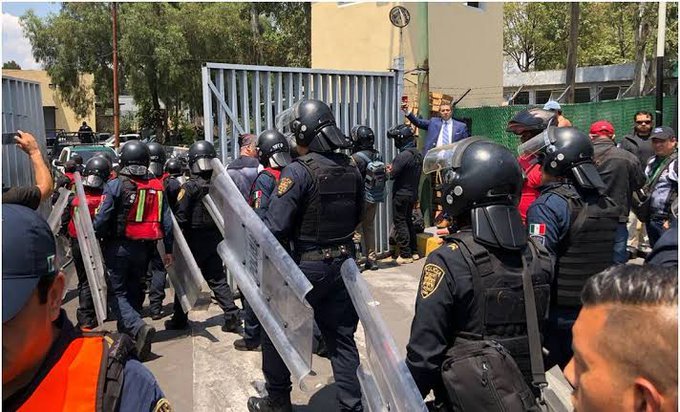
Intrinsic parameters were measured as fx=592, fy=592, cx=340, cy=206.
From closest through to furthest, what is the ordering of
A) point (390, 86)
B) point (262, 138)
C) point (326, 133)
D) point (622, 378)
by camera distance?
1. point (622, 378)
2. point (326, 133)
3. point (262, 138)
4. point (390, 86)

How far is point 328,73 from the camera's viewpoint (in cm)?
716

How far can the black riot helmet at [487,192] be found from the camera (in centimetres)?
225

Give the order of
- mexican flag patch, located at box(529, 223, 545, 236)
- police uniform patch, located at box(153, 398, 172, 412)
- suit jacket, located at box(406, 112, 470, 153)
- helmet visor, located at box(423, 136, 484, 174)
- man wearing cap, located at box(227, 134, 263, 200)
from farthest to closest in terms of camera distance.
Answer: suit jacket, located at box(406, 112, 470, 153), man wearing cap, located at box(227, 134, 263, 200), mexican flag patch, located at box(529, 223, 545, 236), helmet visor, located at box(423, 136, 484, 174), police uniform patch, located at box(153, 398, 172, 412)

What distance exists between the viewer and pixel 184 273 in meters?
5.48

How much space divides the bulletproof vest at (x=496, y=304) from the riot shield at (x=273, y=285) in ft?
3.39

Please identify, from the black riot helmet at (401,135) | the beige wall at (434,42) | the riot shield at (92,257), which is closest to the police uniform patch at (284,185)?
the riot shield at (92,257)

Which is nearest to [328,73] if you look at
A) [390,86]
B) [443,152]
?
[390,86]

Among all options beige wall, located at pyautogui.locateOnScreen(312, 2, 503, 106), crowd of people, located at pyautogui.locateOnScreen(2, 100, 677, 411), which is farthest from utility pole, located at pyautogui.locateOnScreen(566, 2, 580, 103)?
crowd of people, located at pyautogui.locateOnScreen(2, 100, 677, 411)

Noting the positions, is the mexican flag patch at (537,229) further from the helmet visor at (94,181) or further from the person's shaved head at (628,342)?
A: the helmet visor at (94,181)

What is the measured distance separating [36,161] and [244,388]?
7.28 ft

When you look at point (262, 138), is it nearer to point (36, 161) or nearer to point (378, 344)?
point (36, 161)

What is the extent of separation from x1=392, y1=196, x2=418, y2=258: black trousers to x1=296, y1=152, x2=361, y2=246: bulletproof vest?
13.7 feet

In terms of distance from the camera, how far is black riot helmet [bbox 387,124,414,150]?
25.6 feet

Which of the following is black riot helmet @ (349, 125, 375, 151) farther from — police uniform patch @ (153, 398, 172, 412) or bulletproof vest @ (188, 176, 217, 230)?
police uniform patch @ (153, 398, 172, 412)
